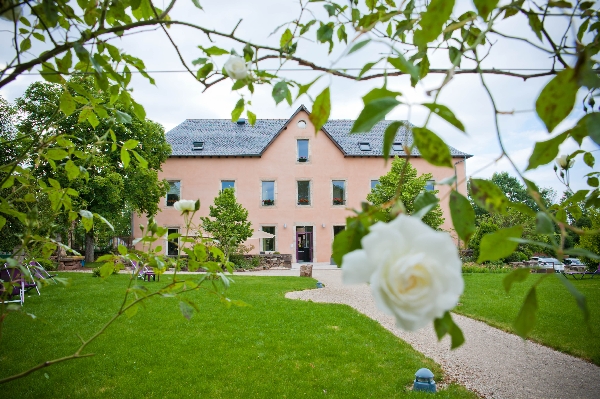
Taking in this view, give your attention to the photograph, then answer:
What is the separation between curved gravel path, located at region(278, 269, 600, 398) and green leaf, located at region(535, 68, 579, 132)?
3.70 metres

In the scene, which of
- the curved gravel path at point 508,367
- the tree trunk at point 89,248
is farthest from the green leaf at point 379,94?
the tree trunk at point 89,248

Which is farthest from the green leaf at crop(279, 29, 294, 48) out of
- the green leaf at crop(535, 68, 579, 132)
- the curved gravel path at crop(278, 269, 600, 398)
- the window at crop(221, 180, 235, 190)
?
the window at crop(221, 180, 235, 190)

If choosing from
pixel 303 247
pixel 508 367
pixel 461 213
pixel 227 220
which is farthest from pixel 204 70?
pixel 303 247

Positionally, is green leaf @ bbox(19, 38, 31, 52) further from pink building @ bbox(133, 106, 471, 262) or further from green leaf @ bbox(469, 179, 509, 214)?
pink building @ bbox(133, 106, 471, 262)

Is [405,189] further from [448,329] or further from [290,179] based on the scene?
[448,329]

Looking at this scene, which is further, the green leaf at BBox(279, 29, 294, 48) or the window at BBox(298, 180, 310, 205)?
the window at BBox(298, 180, 310, 205)

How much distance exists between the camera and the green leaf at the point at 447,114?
0.43 metres

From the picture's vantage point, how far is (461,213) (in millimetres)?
488

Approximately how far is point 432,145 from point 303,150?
1998cm

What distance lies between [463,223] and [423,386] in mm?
3498

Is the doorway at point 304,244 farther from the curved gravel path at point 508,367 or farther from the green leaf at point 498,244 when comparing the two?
the green leaf at point 498,244

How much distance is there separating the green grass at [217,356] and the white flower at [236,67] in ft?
10.1

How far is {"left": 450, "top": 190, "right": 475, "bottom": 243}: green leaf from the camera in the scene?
1.59ft

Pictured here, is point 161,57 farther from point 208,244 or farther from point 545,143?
point 545,143
